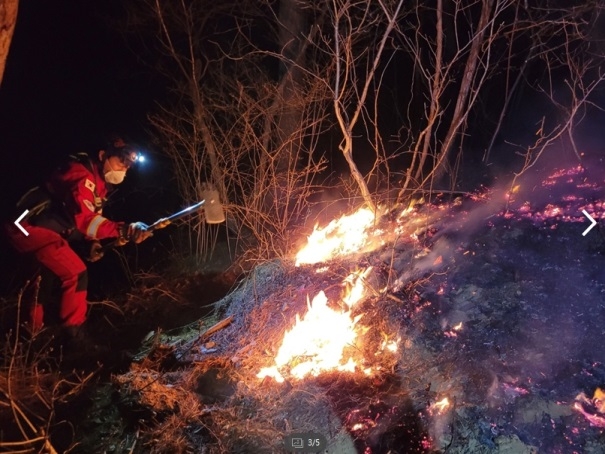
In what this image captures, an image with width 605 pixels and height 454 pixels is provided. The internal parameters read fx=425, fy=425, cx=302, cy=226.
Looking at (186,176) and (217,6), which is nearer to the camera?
(217,6)

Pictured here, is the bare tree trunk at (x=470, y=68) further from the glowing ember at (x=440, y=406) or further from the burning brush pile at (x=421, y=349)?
the glowing ember at (x=440, y=406)

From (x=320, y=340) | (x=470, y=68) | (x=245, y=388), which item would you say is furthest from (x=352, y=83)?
(x=245, y=388)

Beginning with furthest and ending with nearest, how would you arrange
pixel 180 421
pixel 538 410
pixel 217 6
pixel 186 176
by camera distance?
pixel 186 176 → pixel 217 6 → pixel 180 421 → pixel 538 410

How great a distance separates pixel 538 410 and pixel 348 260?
9.49 ft

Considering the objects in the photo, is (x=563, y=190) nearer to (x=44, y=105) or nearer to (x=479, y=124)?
(x=479, y=124)

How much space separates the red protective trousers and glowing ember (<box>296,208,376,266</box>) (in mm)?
3002

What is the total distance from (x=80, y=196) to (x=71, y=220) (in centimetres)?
39

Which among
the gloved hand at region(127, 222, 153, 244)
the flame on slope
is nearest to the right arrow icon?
the flame on slope

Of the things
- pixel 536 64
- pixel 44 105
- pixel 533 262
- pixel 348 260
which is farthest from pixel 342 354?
pixel 44 105

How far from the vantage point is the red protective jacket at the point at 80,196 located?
5180 mm

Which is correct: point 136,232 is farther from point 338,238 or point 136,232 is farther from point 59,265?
point 338,238

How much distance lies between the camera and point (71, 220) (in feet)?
17.5

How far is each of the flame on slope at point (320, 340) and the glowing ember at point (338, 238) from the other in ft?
2.76

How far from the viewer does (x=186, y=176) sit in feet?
30.2
